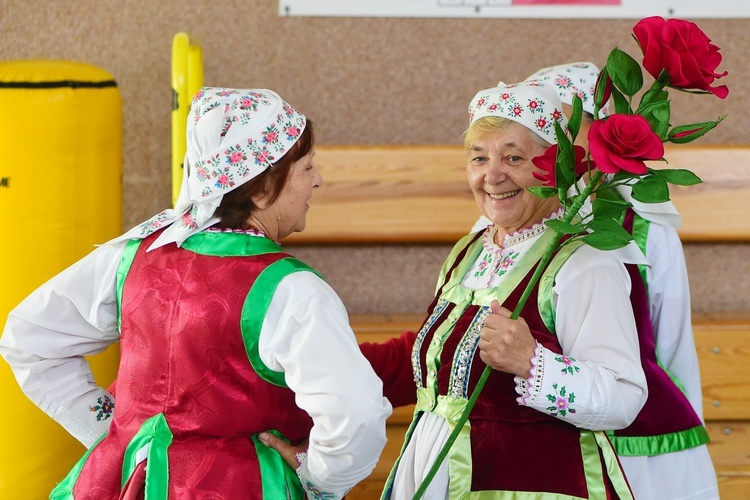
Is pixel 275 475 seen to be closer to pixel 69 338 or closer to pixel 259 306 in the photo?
pixel 259 306

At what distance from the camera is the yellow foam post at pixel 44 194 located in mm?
2488

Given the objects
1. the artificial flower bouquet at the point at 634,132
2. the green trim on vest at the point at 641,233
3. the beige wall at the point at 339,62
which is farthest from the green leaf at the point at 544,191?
the beige wall at the point at 339,62

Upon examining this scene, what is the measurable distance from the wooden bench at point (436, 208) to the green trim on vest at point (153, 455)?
1344 millimetres

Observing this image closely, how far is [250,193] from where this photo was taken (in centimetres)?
173

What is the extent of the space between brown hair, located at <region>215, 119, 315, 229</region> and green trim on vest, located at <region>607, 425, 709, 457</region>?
91 cm

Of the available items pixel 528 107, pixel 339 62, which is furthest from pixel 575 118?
pixel 339 62

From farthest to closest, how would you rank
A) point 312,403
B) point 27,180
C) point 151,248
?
point 27,180 < point 151,248 < point 312,403

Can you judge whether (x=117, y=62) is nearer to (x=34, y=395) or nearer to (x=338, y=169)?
(x=338, y=169)

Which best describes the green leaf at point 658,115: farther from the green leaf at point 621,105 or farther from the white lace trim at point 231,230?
the white lace trim at point 231,230

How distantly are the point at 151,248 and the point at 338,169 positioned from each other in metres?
1.33

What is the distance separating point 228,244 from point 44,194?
3.42 feet

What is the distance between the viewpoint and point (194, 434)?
1667mm

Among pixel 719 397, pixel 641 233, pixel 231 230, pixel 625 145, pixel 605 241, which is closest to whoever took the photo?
pixel 625 145

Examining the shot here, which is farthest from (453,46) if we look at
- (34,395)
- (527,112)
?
(34,395)
